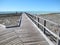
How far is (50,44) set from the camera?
13.5 ft

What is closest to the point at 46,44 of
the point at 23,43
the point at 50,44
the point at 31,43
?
the point at 50,44

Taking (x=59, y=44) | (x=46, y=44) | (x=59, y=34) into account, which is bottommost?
(x=46, y=44)

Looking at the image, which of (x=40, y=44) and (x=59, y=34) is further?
(x=40, y=44)

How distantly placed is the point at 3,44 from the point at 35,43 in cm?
116

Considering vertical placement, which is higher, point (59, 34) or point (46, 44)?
point (59, 34)

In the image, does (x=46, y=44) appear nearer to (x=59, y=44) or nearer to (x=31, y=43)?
(x=31, y=43)

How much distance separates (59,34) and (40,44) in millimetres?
1121

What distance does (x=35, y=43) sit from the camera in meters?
4.33

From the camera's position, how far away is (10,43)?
427 cm

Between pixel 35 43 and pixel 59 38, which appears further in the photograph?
pixel 35 43

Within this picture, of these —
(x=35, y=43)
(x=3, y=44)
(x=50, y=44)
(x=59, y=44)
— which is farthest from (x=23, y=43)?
(x=59, y=44)

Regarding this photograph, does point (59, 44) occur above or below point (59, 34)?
below

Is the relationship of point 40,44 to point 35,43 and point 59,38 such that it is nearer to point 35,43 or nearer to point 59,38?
point 35,43

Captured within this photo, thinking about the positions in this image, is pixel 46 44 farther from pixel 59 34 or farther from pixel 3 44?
pixel 3 44
